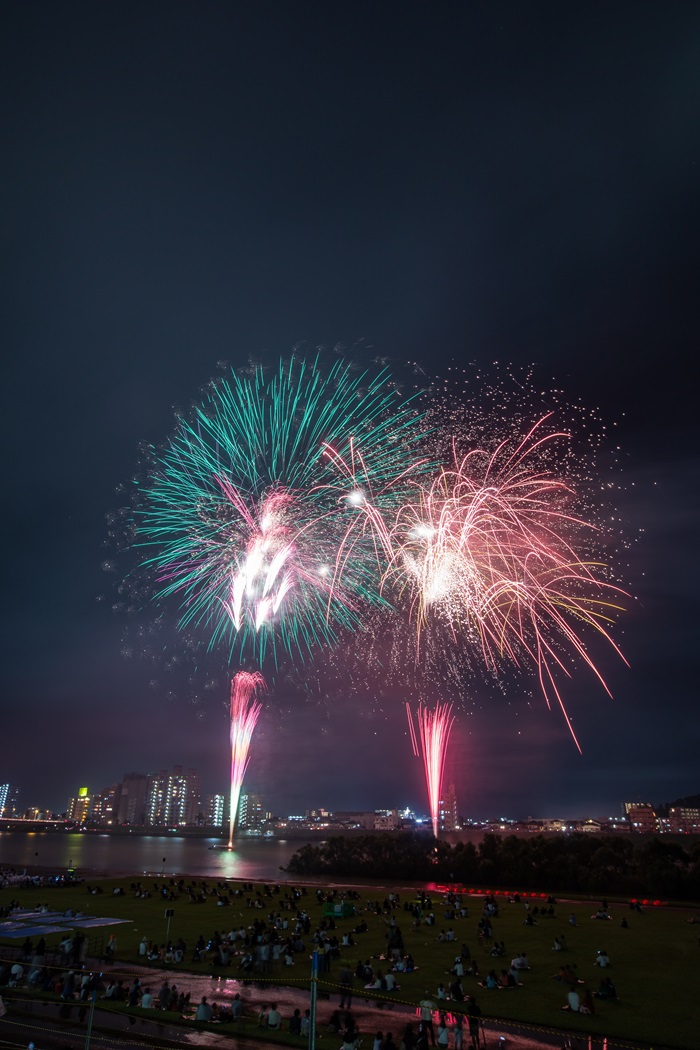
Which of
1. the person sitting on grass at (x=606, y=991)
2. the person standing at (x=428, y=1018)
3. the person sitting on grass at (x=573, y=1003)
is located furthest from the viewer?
the person sitting on grass at (x=606, y=991)

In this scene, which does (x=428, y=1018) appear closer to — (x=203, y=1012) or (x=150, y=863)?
(x=203, y=1012)

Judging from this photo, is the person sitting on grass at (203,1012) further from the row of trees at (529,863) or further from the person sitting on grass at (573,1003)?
the row of trees at (529,863)

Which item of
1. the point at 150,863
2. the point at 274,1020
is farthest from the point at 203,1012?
the point at 150,863

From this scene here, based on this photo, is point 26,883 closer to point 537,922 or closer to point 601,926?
point 537,922

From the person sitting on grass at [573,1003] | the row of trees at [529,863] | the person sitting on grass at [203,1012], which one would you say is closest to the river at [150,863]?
the row of trees at [529,863]

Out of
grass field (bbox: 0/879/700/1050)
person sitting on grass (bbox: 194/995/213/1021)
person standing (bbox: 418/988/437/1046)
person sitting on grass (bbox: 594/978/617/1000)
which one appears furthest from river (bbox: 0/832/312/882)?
person standing (bbox: 418/988/437/1046)

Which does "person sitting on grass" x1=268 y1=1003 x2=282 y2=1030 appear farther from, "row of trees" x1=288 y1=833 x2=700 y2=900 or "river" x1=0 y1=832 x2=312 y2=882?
"river" x1=0 y1=832 x2=312 y2=882
